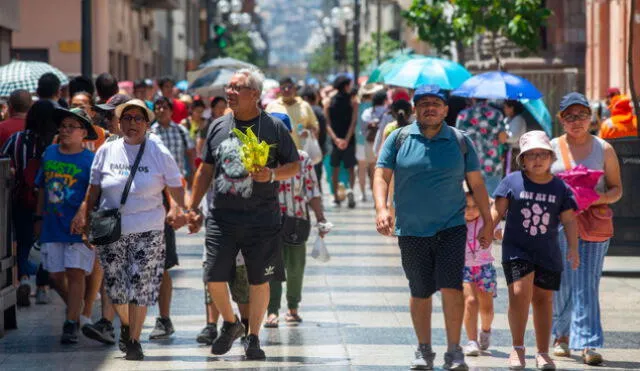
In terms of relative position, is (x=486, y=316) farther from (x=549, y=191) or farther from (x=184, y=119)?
(x=184, y=119)

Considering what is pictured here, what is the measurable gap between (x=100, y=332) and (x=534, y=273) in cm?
315

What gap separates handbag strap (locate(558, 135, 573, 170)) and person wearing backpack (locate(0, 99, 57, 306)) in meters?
4.36

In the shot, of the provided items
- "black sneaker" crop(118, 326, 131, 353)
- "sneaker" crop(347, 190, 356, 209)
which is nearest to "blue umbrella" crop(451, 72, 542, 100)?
"black sneaker" crop(118, 326, 131, 353)

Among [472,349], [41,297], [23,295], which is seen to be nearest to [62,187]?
[23,295]

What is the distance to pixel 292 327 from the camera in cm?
1180

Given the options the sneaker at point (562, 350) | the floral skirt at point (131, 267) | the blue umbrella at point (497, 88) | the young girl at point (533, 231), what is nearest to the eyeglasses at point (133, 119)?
the floral skirt at point (131, 267)

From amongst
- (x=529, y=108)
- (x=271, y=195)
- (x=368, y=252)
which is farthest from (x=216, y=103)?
(x=271, y=195)

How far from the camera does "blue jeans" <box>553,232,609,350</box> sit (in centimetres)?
1004

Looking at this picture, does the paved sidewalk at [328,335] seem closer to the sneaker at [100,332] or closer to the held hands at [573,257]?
the sneaker at [100,332]

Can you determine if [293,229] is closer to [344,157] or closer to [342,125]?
[344,157]

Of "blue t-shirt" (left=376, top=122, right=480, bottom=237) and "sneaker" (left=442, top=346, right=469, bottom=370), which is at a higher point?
"blue t-shirt" (left=376, top=122, right=480, bottom=237)

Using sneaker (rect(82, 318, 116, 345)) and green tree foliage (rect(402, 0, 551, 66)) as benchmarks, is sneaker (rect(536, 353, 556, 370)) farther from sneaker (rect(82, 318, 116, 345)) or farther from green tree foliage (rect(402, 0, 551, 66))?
green tree foliage (rect(402, 0, 551, 66))

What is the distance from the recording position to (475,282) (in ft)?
33.8

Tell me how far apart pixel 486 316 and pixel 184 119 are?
14.5 m
